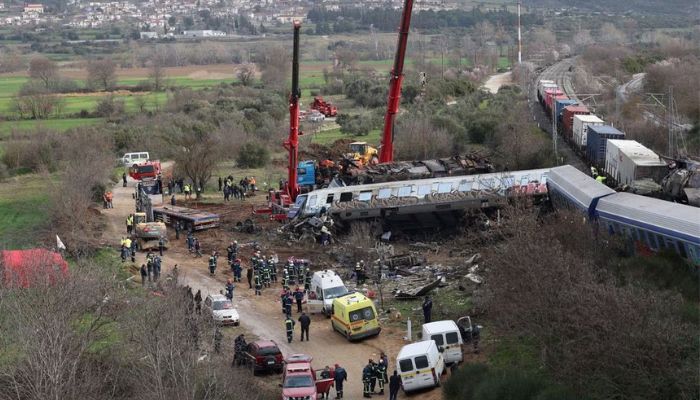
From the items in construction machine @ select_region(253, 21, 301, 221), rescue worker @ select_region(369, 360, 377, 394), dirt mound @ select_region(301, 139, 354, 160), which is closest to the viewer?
rescue worker @ select_region(369, 360, 377, 394)

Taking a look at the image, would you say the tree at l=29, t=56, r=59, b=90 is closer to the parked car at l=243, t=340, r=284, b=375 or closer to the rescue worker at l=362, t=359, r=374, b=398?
the parked car at l=243, t=340, r=284, b=375

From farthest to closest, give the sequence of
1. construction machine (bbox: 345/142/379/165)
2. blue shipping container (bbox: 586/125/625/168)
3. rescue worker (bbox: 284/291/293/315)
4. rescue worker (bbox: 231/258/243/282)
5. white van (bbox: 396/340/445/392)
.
Result: construction machine (bbox: 345/142/379/165)
blue shipping container (bbox: 586/125/625/168)
rescue worker (bbox: 231/258/243/282)
rescue worker (bbox: 284/291/293/315)
white van (bbox: 396/340/445/392)

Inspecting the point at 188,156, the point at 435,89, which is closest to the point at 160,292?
the point at 188,156

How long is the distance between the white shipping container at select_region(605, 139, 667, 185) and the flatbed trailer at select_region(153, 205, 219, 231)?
1533cm

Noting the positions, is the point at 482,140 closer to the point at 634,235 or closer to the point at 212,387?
the point at 634,235

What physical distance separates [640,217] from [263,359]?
9.89m

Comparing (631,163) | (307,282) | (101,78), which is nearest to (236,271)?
(307,282)

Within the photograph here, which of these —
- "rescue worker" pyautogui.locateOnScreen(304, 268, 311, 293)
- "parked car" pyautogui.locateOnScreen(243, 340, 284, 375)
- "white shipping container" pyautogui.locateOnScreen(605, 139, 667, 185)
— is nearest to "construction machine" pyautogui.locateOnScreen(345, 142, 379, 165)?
"white shipping container" pyautogui.locateOnScreen(605, 139, 667, 185)

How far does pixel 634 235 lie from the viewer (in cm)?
2686

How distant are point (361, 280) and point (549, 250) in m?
11.7

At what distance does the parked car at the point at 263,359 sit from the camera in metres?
24.7

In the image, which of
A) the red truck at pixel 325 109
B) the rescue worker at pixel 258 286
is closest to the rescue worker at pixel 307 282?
the rescue worker at pixel 258 286

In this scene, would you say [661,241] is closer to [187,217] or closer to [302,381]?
[302,381]

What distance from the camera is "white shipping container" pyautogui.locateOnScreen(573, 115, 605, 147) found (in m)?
50.0
